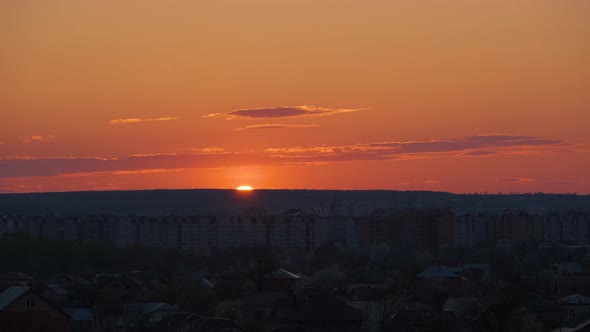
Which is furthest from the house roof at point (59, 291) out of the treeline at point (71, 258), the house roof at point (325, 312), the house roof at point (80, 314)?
the treeline at point (71, 258)

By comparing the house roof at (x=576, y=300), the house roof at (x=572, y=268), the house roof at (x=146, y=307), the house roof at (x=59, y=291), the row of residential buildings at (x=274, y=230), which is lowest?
the house roof at (x=146, y=307)

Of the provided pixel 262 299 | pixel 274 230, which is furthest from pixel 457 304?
pixel 274 230

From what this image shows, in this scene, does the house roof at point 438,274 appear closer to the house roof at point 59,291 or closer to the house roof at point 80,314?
the house roof at point 59,291

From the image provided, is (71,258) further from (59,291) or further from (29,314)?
(29,314)

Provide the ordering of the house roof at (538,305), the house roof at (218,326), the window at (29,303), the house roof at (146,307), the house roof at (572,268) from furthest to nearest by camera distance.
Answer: the house roof at (572,268)
the house roof at (146,307)
the house roof at (538,305)
the window at (29,303)
the house roof at (218,326)

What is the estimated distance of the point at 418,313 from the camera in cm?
4266

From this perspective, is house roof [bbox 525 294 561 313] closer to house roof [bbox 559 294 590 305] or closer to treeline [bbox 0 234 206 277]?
house roof [bbox 559 294 590 305]

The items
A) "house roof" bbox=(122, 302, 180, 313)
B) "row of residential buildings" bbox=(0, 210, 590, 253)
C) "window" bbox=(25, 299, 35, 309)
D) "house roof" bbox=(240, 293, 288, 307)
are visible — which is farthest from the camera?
"row of residential buildings" bbox=(0, 210, 590, 253)

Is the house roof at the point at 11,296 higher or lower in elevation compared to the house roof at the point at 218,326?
higher

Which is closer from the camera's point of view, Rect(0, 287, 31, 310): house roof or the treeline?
A: Rect(0, 287, 31, 310): house roof

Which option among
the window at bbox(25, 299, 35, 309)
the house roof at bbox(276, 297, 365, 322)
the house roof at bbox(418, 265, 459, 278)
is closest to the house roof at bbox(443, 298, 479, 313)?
the house roof at bbox(276, 297, 365, 322)

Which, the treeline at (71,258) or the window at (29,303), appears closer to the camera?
the window at (29,303)

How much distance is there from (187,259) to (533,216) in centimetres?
6715

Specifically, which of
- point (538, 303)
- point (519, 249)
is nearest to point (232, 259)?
point (519, 249)
